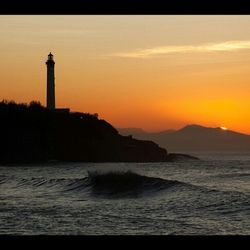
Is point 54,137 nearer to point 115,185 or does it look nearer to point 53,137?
point 53,137

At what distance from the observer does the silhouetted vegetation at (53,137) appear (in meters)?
Answer: 93.8

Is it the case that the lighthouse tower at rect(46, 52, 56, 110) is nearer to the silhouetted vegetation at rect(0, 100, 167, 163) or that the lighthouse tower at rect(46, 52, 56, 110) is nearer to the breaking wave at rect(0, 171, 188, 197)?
the silhouetted vegetation at rect(0, 100, 167, 163)

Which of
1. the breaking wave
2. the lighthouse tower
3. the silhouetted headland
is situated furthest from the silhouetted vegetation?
the breaking wave

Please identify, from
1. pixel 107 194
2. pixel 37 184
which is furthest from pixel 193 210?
pixel 37 184

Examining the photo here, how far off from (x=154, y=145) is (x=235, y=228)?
112 metres

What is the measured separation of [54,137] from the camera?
97.4 m

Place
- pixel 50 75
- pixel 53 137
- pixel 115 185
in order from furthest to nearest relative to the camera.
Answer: pixel 53 137, pixel 50 75, pixel 115 185

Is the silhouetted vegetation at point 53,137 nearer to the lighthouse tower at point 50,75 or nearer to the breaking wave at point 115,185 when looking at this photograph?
the lighthouse tower at point 50,75

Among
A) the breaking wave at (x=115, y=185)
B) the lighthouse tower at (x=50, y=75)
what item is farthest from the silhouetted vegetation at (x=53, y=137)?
the breaking wave at (x=115, y=185)

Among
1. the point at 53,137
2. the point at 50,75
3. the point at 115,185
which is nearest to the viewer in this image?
the point at 115,185

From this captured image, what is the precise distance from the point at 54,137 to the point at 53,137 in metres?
0.18

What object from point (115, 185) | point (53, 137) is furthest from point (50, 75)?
point (115, 185)

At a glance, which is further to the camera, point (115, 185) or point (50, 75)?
point (50, 75)

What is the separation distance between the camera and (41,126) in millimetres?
95188
